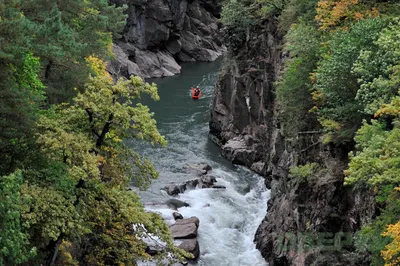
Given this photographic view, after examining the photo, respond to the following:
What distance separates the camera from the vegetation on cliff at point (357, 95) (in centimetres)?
1249

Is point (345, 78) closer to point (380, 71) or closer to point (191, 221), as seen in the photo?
point (380, 71)

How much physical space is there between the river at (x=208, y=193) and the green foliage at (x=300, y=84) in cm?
752

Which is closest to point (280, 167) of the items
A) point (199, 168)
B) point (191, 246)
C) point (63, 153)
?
point (191, 246)

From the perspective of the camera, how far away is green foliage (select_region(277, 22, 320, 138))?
21.6m

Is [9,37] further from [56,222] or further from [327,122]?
[327,122]

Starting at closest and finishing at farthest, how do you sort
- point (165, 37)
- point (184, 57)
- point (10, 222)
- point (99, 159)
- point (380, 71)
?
point (10, 222), point (99, 159), point (380, 71), point (165, 37), point (184, 57)

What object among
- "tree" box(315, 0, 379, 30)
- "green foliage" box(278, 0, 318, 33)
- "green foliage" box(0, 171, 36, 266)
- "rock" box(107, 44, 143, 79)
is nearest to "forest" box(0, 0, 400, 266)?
"green foliage" box(0, 171, 36, 266)

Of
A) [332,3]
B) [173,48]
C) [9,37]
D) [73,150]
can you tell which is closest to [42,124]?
[73,150]

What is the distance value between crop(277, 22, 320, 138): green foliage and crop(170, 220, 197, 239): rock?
7.94 m

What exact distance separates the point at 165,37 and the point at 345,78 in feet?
205

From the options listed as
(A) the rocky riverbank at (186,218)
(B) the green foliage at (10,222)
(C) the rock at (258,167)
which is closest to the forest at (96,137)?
(B) the green foliage at (10,222)

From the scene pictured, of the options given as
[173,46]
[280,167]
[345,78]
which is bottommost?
[280,167]

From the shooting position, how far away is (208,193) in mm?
32969

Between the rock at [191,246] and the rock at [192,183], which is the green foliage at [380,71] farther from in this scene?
the rock at [192,183]
